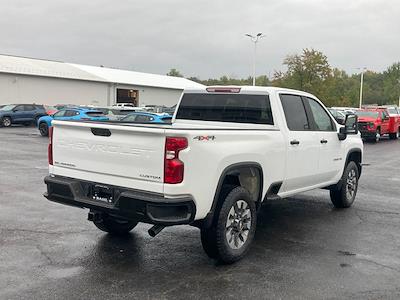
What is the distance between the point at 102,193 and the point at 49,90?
40276 mm

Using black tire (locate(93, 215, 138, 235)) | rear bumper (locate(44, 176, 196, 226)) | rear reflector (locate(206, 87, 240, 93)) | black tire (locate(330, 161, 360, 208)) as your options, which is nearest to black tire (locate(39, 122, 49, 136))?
black tire (locate(330, 161, 360, 208))

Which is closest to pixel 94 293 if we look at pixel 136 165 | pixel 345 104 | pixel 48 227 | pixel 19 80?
pixel 136 165

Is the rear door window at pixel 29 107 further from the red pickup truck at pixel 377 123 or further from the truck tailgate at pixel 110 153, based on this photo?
A: the truck tailgate at pixel 110 153

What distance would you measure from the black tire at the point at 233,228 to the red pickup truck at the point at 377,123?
22.1m

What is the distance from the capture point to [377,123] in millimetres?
26297

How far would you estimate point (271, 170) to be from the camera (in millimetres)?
5969

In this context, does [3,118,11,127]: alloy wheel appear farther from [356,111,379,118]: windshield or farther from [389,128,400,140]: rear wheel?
[389,128,400,140]: rear wheel

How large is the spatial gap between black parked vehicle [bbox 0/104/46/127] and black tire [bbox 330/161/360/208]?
27.5 metres

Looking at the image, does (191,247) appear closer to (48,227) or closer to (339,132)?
(48,227)

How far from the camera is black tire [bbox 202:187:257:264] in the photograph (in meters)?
5.20

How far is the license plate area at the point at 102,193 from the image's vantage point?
16.4 ft

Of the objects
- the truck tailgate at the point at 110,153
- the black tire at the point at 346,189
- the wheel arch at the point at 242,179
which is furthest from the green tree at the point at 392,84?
the truck tailgate at the point at 110,153

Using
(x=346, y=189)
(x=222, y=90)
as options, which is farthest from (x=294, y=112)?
(x=346, y=189)

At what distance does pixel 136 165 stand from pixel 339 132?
13.7 ft
